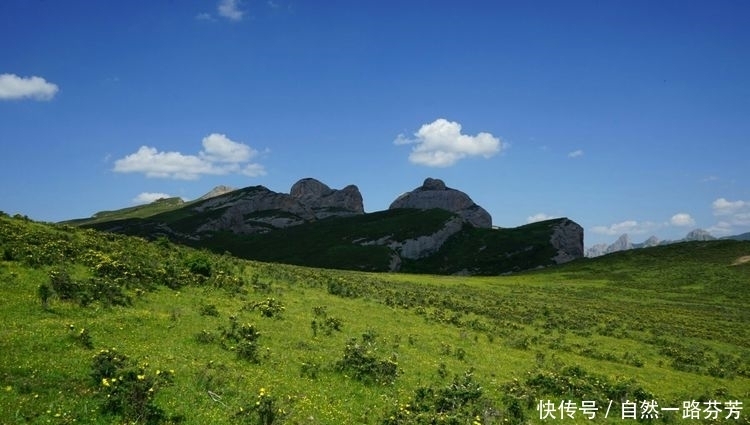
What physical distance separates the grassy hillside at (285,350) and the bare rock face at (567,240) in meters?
93.1

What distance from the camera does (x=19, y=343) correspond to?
18.6m

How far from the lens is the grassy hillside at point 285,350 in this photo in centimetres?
1680

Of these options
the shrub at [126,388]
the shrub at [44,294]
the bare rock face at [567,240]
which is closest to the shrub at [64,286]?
the shrub at [44,294]

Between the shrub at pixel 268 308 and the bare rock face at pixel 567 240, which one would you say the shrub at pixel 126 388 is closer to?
the shrub at pixel 268 308

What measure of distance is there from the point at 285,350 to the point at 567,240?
15099 centimetres

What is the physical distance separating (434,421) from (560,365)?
18.7 metres

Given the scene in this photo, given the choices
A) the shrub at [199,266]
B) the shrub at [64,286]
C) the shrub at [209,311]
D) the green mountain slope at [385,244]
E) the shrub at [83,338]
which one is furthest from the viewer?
the green mountain slope at [385,244]

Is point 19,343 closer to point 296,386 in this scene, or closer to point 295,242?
point 296,386

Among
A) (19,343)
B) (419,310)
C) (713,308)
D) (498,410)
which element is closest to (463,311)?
(419,310)

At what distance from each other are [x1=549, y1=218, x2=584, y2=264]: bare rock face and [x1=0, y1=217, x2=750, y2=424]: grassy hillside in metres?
93.1

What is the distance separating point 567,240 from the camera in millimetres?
160500

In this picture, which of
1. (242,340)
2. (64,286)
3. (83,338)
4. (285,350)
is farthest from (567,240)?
(83,338)

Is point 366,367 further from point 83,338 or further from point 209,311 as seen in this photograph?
point 83,338

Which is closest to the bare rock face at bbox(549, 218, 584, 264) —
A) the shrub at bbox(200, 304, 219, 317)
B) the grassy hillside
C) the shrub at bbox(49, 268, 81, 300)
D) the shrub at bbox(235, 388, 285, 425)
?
the grassy hillside
